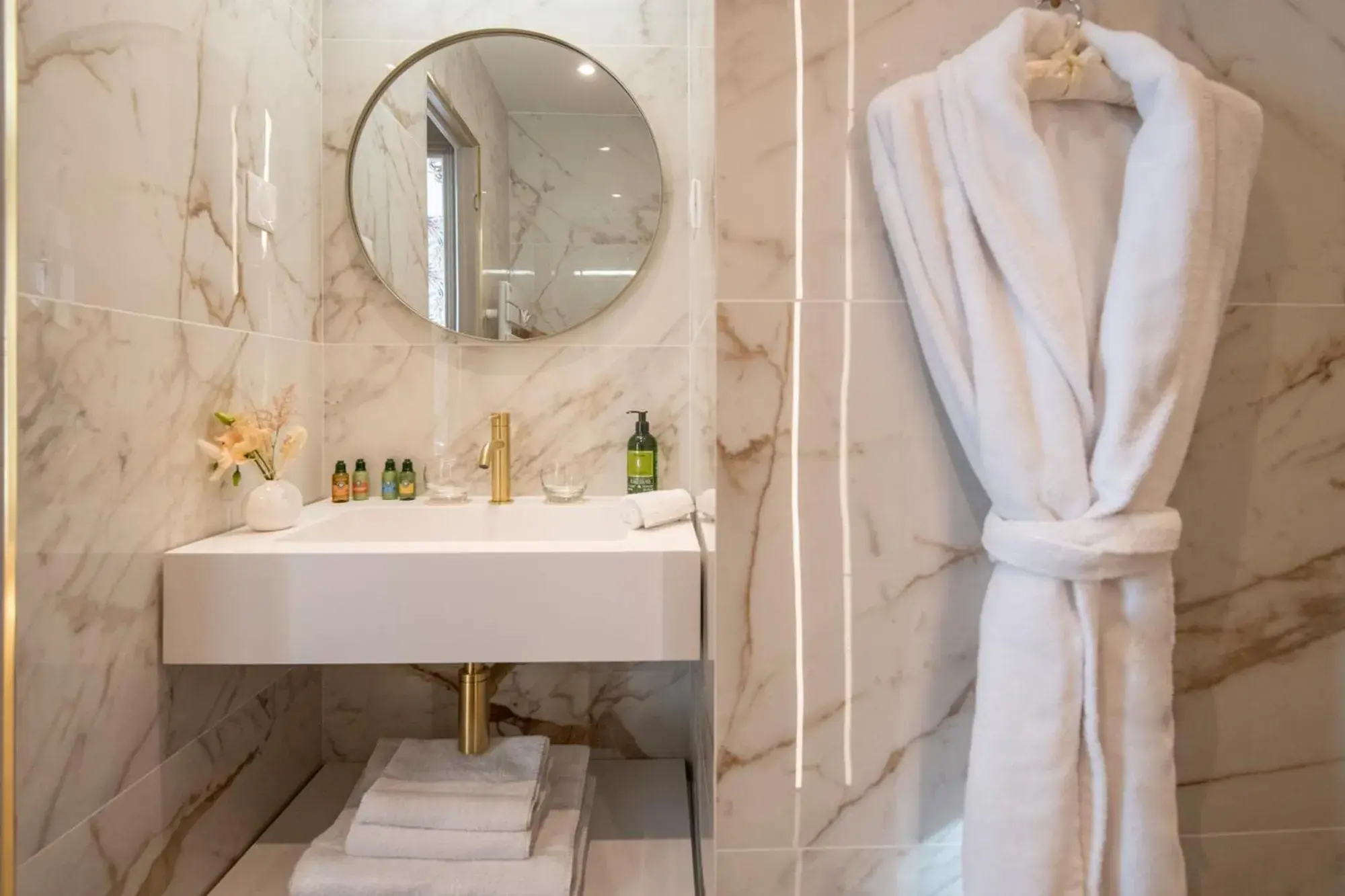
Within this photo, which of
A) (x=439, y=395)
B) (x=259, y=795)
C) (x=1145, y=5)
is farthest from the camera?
(x=439, y=395)

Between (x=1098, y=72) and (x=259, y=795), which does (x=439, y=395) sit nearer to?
(x=259, y=795)

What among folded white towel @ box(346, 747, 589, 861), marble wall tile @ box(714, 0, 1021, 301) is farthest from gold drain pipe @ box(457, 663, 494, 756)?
marble wall tile @ box(714, 0, 1021, 301)

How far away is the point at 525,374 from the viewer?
5.06 feet

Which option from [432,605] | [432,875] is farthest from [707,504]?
[432,875]

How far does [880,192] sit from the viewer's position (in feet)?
2.65

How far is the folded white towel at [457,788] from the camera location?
108cm

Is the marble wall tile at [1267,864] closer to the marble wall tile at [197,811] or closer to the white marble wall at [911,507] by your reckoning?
the white marble wall at [911,507]

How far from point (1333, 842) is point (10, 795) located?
57.7 inches

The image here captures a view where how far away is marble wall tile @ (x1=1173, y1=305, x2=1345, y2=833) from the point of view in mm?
876

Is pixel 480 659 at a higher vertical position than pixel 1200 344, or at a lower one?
lower

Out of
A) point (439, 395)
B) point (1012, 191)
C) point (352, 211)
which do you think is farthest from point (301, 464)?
point (1012, 191)

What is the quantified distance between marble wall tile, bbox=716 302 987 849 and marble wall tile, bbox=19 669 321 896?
0.74 meters

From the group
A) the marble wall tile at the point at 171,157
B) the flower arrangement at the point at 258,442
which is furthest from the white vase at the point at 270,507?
the marble wall tile at the point at 171,157

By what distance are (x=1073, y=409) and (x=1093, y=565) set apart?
0.50 feet
